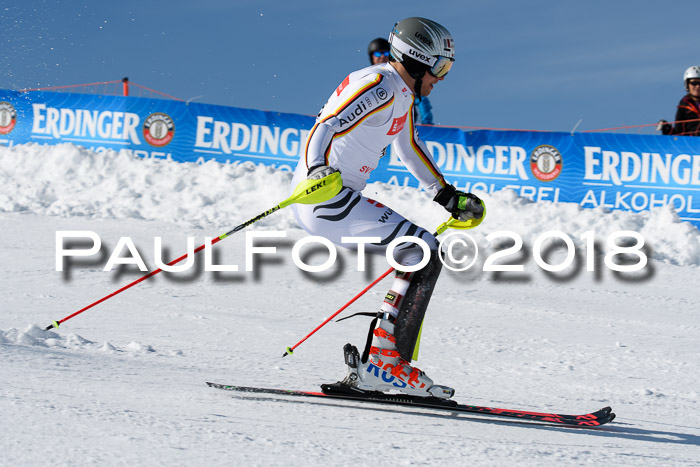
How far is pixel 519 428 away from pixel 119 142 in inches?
371

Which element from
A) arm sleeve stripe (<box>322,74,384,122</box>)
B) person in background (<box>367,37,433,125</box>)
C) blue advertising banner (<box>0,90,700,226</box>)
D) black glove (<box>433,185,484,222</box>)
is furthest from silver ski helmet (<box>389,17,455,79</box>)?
blue advertising banner (<box>0,90,700,226</box>)

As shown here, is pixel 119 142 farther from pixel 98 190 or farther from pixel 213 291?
pixel 213 291

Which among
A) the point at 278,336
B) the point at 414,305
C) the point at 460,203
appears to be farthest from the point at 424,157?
the point at 278,336

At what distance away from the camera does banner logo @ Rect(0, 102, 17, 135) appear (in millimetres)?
12047

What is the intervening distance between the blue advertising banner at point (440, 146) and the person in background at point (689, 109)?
17 cm

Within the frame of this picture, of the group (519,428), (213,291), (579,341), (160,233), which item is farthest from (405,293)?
(160,233)

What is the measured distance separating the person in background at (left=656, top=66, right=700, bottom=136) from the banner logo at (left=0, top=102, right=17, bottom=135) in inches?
381

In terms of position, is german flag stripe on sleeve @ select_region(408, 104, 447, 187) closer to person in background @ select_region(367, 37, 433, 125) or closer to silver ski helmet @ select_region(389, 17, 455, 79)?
silver ski helmet @ select_region(389, 17, 455, 79)

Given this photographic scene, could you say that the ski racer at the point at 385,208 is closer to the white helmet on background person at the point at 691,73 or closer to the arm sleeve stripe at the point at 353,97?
the arm sleeve stripe at the point at 353,97

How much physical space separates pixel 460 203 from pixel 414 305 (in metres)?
0.63

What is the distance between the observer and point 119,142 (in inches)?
462

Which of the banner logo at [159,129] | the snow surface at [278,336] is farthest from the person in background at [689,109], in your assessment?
the banner logo at [159,129]

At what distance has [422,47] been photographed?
391 centimetres

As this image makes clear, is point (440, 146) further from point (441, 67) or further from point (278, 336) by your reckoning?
point (441, 67)
